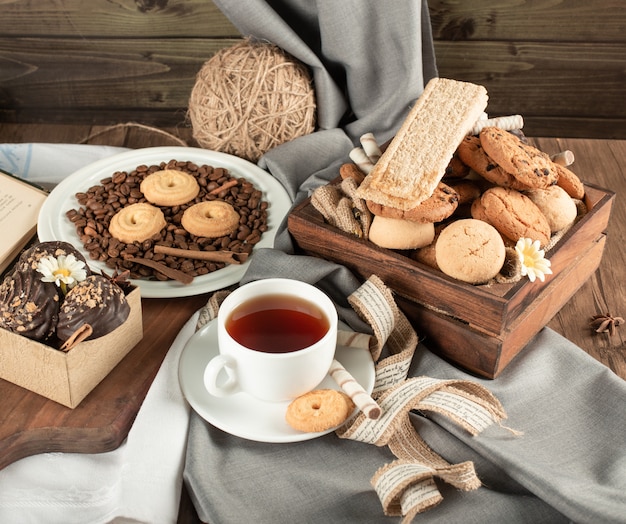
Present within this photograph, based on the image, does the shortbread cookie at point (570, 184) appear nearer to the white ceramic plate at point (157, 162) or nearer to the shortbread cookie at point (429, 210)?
the shortbread cookie at point (429, 210)

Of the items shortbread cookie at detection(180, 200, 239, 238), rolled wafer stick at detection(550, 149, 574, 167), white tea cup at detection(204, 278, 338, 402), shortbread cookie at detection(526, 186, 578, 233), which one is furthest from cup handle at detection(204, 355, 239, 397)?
rolled wafer stick at detection(550, 149, 574, 167)

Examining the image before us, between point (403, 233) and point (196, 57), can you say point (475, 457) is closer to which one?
point (403, 233)

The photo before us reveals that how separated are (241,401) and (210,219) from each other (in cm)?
40

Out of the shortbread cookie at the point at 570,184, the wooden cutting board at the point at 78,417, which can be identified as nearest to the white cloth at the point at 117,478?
the wooden cutting board at the point at 78,417

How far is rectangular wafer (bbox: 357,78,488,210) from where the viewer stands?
42.8 inches

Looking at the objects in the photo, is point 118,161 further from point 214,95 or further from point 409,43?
point 409,43

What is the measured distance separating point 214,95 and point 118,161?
8.7 inches

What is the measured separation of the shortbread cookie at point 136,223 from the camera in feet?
4.21

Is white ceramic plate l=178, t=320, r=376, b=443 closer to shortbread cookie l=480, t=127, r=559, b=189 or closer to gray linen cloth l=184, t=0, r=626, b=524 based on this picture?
gray linen cloth l=184, t=0, r=626, b=524

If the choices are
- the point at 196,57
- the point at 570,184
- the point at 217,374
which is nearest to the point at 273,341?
the point at 217,374

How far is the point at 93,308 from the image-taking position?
0.98 metres

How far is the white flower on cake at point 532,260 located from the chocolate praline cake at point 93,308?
516 mm

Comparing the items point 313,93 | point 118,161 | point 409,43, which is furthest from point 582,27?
point 118,161

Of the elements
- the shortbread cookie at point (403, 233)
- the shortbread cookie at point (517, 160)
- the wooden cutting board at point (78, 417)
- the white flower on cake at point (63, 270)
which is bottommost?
the wooden cutting board at point (78, 417)
